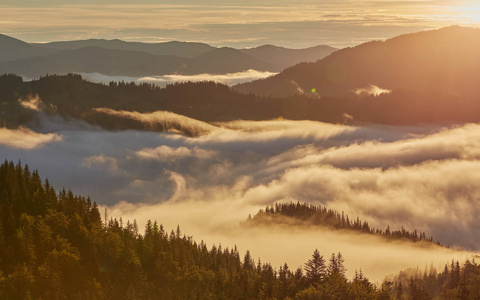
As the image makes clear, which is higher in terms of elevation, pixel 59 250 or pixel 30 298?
pixel 59 250

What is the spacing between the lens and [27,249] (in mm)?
187375

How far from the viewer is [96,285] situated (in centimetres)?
18000

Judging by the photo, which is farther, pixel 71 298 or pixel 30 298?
pixel 71 298

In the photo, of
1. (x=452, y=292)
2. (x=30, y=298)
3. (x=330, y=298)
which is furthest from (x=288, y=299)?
(x=30, y=298)

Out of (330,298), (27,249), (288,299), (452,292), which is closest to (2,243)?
(27,249)

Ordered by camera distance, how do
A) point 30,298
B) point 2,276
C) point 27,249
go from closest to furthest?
1. point 30,298
2. point 2,276
3. point 27,249

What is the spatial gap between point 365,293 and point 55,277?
8991cm

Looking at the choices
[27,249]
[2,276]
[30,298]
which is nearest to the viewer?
[30,298]

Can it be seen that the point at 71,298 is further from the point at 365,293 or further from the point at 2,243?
the point at 365,293

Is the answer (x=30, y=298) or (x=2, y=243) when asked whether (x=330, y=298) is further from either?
(x=2, y=243)

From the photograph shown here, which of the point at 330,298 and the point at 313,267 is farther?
the point at 313,267

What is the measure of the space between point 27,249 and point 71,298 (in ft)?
78.1

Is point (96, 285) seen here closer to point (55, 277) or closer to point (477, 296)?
point (55, 277)

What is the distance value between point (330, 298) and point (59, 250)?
286ft
